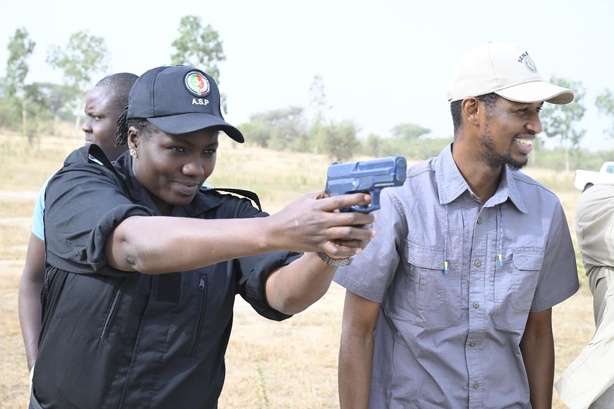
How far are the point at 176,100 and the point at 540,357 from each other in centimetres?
148

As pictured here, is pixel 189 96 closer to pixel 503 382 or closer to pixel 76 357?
pixel 76 357

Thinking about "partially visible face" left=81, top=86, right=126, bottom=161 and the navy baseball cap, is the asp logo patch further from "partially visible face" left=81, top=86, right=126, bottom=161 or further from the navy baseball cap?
"partially visible face" left=81, top=86, right=126, bottom=161

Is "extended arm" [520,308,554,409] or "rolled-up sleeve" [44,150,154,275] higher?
"rolled-up sleeve" [44,150,154,275]

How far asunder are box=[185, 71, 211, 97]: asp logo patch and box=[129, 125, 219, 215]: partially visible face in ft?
0.35

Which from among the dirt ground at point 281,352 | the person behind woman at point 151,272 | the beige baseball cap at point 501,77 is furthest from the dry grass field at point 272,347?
the beige baseball cap at point 501,77

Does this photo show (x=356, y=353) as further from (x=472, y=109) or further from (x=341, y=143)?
(x=341, y=143)

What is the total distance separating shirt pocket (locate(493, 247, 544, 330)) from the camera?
8.07 ft

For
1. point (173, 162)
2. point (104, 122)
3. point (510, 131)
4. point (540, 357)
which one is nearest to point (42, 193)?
point (104, 122)

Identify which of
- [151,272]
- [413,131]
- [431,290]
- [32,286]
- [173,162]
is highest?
[173,162]

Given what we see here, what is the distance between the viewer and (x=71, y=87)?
3912 cm

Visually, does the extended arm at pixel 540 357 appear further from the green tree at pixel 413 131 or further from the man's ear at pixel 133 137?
the green tree at pixel 413 131

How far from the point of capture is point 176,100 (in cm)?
200

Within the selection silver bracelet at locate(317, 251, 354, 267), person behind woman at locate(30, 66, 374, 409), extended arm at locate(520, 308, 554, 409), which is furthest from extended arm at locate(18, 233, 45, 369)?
extended arm at locate(520, 308, 554, 409)

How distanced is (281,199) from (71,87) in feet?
79.6
